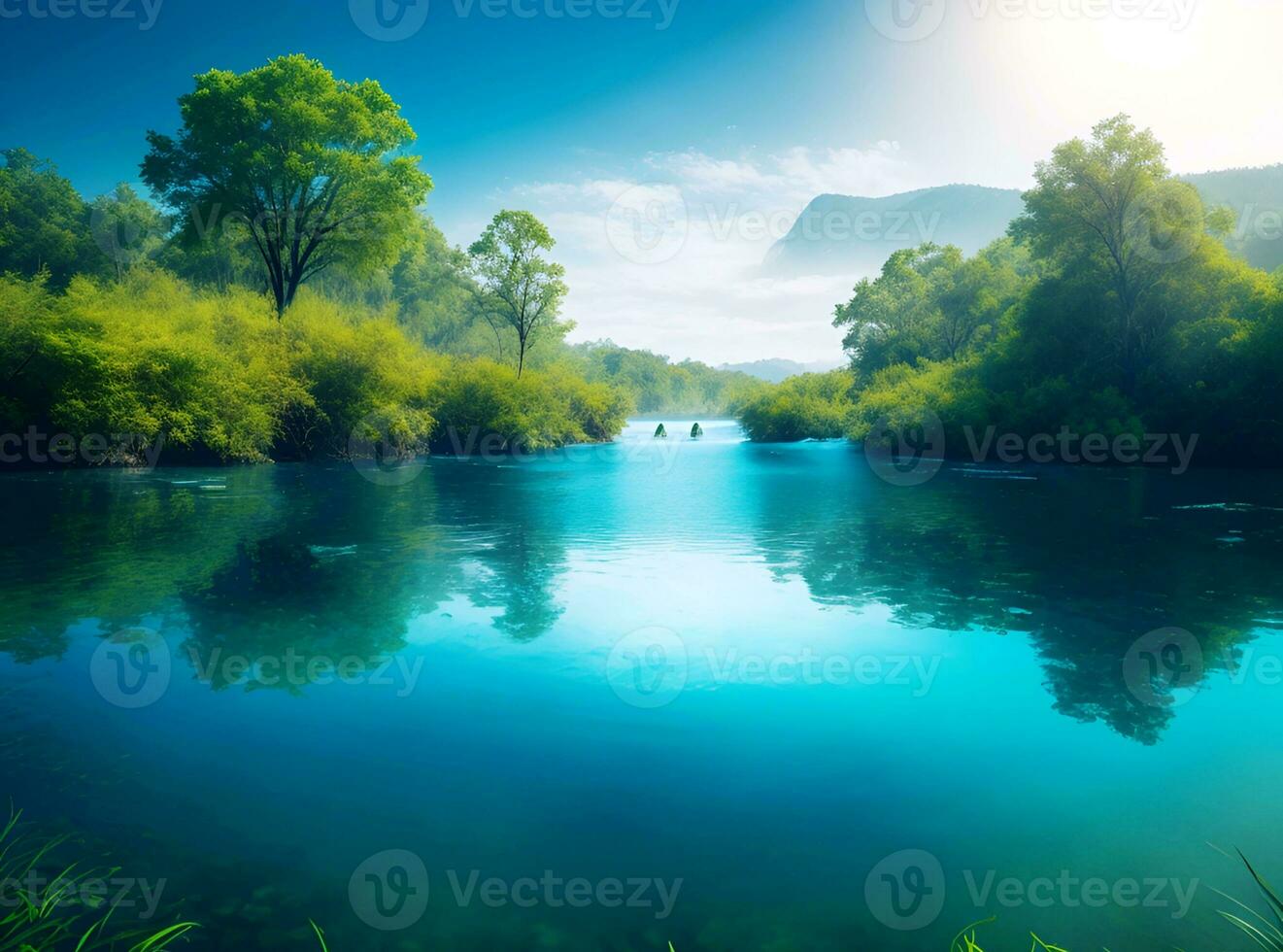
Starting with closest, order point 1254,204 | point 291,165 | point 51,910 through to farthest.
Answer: point 51,910, point 291,165, point 1254,204

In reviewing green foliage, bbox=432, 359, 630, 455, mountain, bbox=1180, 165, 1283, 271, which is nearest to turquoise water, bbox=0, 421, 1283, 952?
green foliage, bbox=432, 359, 630, 455

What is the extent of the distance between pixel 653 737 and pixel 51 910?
12.6 ft

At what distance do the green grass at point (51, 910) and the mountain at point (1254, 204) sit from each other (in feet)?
372

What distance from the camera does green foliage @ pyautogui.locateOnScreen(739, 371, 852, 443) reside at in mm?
66000

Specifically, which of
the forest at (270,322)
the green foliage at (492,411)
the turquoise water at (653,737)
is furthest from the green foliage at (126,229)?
the turquoise water at (653,737)

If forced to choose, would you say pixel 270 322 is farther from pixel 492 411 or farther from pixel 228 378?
pixel 492 411

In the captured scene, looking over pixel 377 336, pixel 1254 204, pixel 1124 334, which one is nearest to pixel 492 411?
pixel 377 336

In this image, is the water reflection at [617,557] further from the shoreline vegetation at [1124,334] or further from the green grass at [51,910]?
the shoreline vegetation at [1124,334]

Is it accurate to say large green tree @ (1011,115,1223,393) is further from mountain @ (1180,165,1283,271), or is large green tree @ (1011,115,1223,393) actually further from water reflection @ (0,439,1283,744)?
mountain @ (1180,165,1283,271)

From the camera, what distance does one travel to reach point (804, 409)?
67062mm

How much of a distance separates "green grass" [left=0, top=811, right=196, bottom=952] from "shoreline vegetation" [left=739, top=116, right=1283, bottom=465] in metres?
40.2

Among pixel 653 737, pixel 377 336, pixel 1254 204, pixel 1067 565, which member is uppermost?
pixel 1254 204

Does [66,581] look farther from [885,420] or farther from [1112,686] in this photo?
[885,420]

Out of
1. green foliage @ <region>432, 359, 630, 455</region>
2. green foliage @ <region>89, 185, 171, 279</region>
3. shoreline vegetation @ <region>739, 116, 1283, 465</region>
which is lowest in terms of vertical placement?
green foliage @ <region>432, 359, 630, 455</region>
